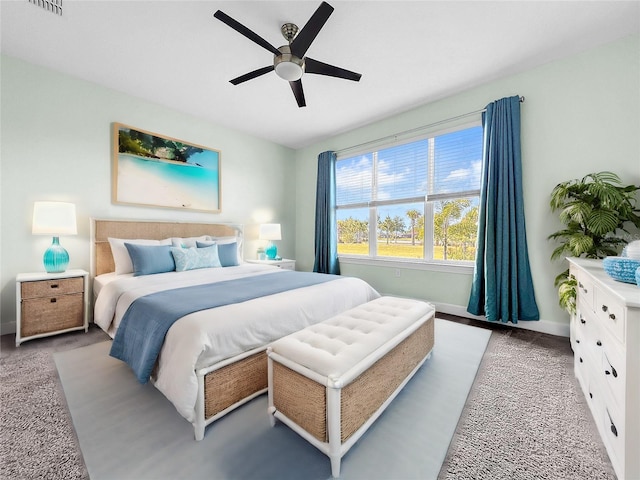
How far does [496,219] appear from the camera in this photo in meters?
3.01

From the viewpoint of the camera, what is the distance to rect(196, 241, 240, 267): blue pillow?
11.5 ft

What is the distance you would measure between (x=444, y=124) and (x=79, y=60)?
4123mm

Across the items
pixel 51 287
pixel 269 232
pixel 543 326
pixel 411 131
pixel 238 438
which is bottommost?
pixel 238 438

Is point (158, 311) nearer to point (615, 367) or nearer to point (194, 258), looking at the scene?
point (194, 258)

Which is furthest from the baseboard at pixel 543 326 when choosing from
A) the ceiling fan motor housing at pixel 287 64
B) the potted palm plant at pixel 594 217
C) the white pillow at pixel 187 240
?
the white pillow at pixel 187 240

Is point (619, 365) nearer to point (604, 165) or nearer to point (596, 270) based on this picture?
point (596, 270)

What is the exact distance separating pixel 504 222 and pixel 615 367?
6.65ft

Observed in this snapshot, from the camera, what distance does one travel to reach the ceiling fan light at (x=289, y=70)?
2.15 metres

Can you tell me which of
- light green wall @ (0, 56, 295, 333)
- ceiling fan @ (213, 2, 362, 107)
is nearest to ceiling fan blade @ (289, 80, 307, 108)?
ceiling fan @ (213, 2, 362, 107)

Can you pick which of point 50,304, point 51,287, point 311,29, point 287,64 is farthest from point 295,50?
point 50,304

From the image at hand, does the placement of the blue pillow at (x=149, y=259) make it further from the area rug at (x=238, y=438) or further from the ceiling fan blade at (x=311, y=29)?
the ceiling fan blade at (x=311, y=29)

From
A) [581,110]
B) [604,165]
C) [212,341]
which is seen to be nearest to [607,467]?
[212,341]

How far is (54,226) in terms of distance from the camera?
2.61 m

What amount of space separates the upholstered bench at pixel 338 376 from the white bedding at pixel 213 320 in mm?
261
